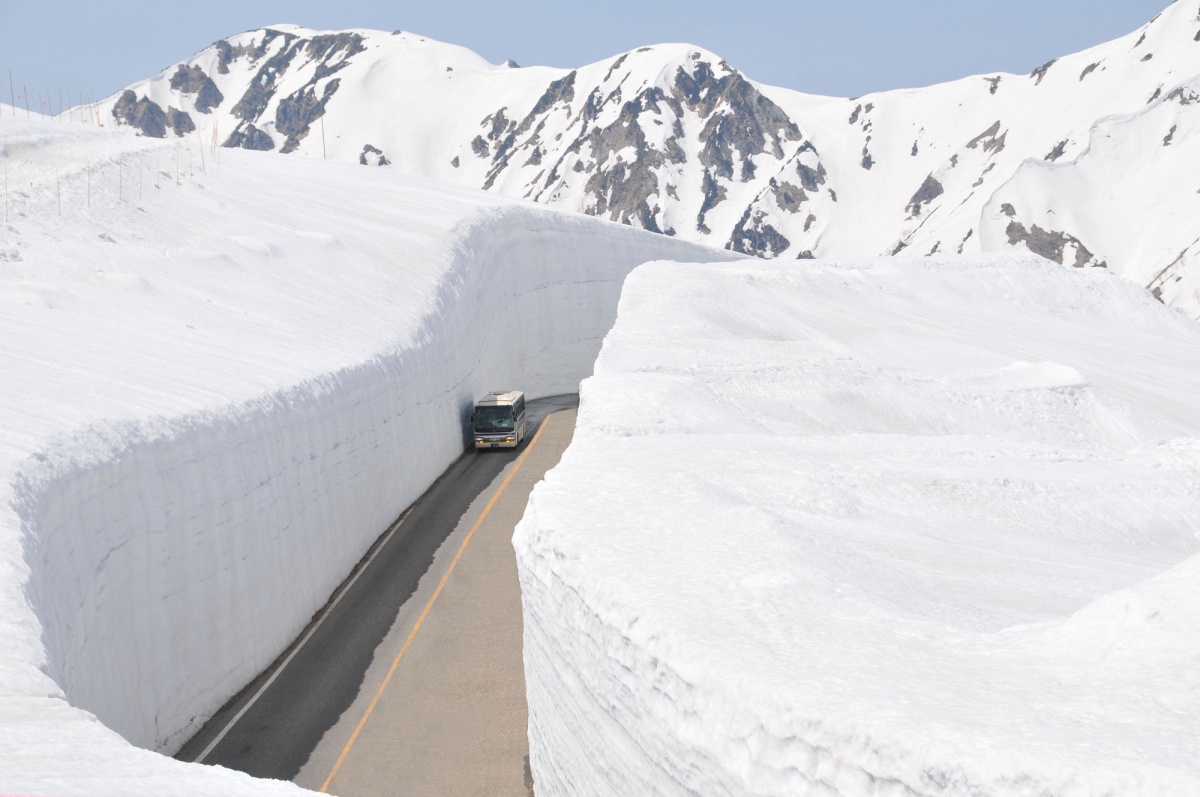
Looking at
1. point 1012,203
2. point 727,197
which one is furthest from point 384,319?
point 727,197

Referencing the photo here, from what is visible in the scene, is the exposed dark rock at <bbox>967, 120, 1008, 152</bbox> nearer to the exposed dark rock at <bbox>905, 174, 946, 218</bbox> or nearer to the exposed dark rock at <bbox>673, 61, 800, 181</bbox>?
the exposed dark rock at <bbox>905, 174, 946, 218</bbox>

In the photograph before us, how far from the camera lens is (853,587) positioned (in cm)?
1046

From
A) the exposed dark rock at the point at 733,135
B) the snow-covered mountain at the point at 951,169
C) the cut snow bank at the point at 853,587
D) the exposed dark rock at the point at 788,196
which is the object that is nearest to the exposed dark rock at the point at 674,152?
the snow-covered mountain at the point at 951,169

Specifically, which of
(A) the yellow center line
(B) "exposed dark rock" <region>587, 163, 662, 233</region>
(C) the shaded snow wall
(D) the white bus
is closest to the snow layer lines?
(C) the shaded snow wall

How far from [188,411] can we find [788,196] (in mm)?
170027

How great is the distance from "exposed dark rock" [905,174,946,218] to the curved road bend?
154617 mm

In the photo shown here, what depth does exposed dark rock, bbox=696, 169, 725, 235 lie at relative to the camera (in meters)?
180

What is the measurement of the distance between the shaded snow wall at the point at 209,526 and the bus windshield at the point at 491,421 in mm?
1656

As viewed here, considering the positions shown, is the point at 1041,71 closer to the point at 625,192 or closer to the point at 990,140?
the point at 990,140

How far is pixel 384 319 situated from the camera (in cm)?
3531

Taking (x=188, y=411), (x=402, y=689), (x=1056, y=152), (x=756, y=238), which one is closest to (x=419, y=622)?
(x=402, y=689)

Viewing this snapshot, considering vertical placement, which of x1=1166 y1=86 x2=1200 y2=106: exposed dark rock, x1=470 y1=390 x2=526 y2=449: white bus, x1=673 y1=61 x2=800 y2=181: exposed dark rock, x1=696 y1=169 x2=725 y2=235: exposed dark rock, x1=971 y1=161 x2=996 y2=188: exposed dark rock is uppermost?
x1=1166 y1=86 x2=1200 y2=106: exposed dark rock

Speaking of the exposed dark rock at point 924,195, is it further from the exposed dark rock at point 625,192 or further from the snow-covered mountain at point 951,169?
the exposed dark rock at point 625,192

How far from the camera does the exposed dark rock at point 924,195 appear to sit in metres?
172
